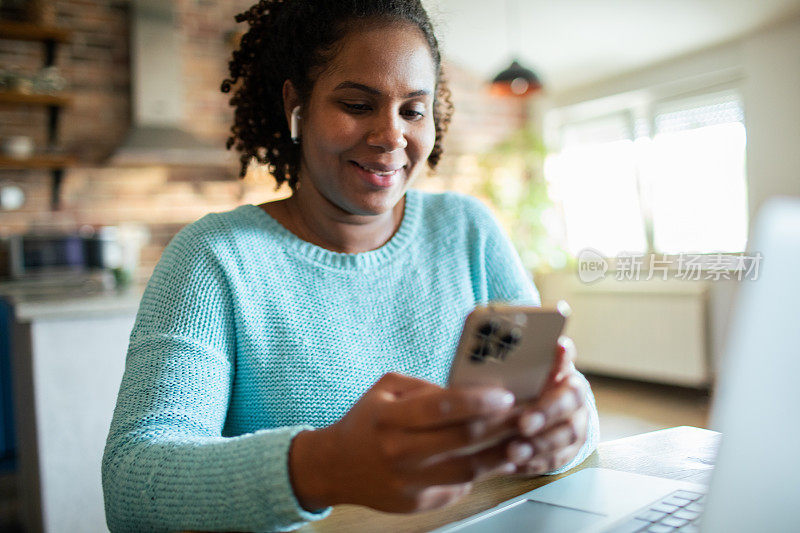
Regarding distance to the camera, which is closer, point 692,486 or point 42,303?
point 692,486

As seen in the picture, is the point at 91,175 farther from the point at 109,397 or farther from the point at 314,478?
the point at 314,478

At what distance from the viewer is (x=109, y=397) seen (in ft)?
7.45

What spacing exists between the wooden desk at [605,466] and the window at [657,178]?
386 cm

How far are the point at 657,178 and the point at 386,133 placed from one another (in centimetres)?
445

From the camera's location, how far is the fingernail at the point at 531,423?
20.7 inches

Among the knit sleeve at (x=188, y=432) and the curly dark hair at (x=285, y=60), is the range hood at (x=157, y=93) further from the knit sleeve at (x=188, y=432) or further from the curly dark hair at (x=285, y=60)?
the knit sleeve at (x=188, y=432)

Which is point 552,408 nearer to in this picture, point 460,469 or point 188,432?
point 460,469

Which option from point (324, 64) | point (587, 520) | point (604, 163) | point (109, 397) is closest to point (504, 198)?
point (604, 163)

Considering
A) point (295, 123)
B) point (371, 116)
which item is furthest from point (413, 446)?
point (295, 123)

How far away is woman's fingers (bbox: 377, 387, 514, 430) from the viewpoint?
0.48 m

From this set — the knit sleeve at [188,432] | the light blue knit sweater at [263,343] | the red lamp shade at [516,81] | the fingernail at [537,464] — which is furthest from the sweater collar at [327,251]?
the red lamp shade at [516,81]

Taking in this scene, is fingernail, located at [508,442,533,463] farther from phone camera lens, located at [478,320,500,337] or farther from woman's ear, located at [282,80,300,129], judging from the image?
woman's ear, located at [282,80,300,129]

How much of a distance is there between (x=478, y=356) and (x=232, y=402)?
23.0 inches

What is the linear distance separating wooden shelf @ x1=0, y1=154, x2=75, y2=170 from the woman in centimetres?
297
